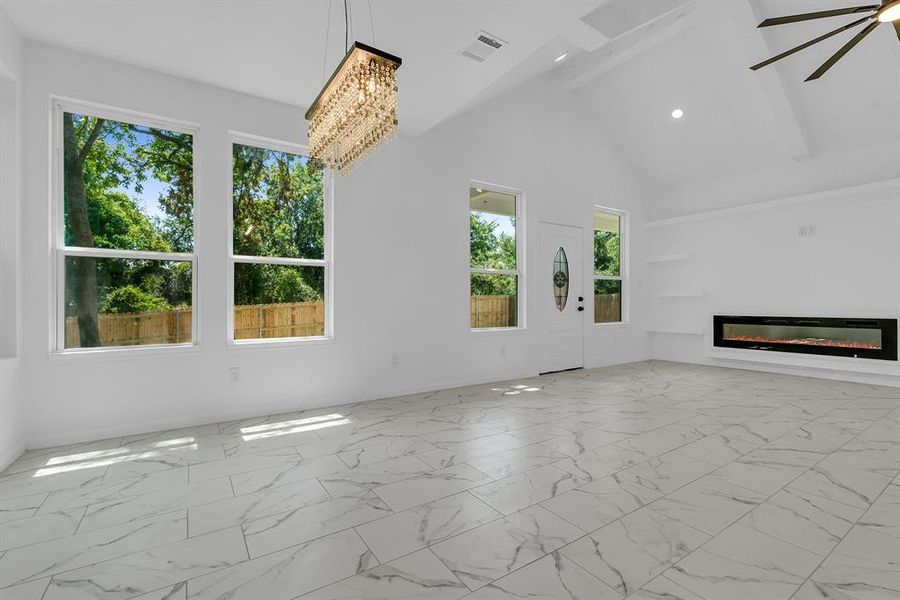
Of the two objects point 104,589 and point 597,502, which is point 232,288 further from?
point 597,502

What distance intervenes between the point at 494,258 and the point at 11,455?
4.74 metres

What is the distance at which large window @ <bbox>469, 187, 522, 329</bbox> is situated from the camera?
5.35 metres

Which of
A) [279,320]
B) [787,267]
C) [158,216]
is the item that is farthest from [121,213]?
[787,267]

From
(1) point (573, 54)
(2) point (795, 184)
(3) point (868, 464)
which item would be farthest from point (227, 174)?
(2) point (795, 184)

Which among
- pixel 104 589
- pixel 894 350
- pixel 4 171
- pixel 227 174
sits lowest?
pixel 104 589

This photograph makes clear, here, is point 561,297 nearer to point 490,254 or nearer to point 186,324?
point 490,254

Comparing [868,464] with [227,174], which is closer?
[868,464]

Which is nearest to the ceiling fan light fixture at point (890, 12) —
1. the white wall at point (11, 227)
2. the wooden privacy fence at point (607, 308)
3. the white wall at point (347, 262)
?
the white wall at point (347, 262)

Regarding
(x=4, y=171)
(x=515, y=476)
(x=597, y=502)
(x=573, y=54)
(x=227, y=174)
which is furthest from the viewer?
(x=573, y=54)

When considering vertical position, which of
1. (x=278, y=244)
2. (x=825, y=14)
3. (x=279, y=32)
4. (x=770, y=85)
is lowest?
(x=278, y=244)

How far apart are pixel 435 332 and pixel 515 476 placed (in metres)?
2.55

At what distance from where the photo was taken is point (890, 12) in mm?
2328

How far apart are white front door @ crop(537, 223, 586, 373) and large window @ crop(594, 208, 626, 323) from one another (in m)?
0.50

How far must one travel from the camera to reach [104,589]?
1530 millimetres
